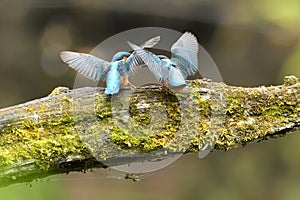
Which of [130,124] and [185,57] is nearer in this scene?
[130,124]

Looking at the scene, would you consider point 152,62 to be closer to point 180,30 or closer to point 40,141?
point 40,141

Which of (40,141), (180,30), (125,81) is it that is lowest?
(40,141)

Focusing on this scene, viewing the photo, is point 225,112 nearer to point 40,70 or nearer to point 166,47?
point 166,47

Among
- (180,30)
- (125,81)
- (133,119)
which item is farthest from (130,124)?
(180,30)

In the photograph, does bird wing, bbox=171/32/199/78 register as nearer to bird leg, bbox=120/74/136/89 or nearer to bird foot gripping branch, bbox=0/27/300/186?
bird foot gripping branch, bbox=0/27/300/186

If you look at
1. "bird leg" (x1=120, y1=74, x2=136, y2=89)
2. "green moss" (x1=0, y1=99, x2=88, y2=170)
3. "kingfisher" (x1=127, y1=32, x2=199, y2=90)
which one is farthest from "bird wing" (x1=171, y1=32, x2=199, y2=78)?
"green moss" (x1=0, y1=99, x2=88, y2=170)

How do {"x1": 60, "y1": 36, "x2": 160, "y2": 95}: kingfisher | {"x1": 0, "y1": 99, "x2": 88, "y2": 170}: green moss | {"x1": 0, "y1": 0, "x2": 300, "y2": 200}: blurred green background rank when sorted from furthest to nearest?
{"x1": 0, "y1": 0, "x2": 300, "y2": 200}: blurred green background, {"x1": 60, "y1": 36, "x2": 160, "y2": 95}: kingfisher, {"x1": 0, "y1": 99, "x2": 88, "y2": 170}: green moss

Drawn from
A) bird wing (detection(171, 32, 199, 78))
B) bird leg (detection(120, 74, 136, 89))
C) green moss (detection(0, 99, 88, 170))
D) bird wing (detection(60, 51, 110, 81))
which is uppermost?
bird wing (detection(171, 32, 199, 78))
